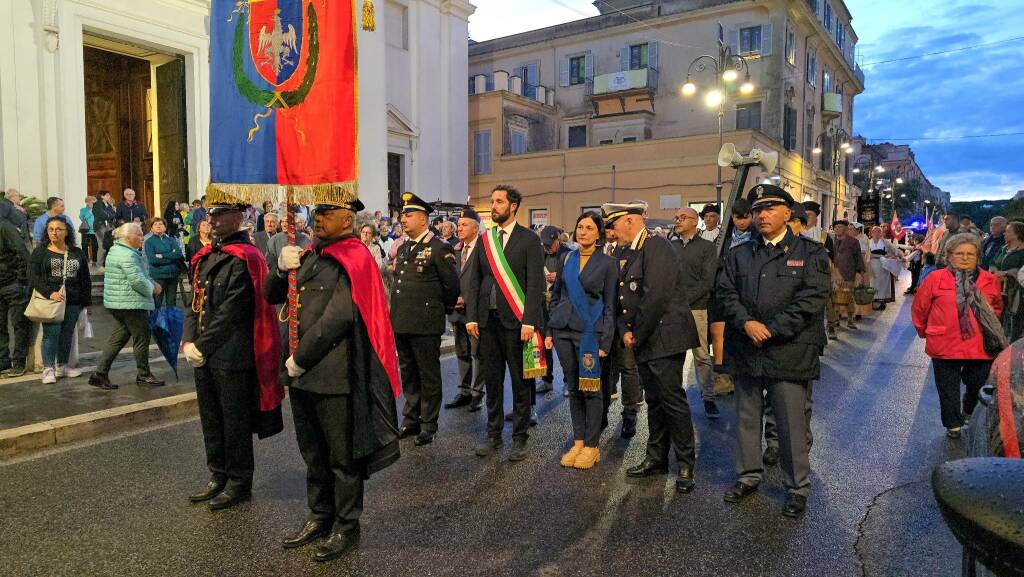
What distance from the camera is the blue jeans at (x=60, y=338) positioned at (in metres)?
7.30

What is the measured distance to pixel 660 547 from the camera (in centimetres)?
371

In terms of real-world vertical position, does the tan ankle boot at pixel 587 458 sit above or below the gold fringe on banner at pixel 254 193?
below

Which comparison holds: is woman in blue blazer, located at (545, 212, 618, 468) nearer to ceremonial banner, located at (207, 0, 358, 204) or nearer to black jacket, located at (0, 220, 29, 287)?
ceremonial banner, located at (207, 0, 358, 204)

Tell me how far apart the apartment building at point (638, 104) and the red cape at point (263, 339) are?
2519 centimetres

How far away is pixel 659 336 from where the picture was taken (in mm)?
4691

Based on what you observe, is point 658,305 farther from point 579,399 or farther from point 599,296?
point 579,399

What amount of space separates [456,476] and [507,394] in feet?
8.50

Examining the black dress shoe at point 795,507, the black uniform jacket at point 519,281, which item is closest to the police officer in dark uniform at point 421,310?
the black uniform jacket at point 519,281

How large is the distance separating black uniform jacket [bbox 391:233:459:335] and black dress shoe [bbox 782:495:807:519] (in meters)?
3.05

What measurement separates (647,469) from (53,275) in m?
6.58

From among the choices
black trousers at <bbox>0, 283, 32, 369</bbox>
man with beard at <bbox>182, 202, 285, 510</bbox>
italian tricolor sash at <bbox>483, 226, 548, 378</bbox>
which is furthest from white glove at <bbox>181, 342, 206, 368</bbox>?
black trousers at <bbox>0, 283, 32, 369</bbox>

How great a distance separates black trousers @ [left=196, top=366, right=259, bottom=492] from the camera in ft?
13.9

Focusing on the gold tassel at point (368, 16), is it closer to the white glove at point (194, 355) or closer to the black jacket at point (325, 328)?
the black jacket at point (325, 328)

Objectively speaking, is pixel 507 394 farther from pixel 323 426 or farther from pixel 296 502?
pixel 323 426
